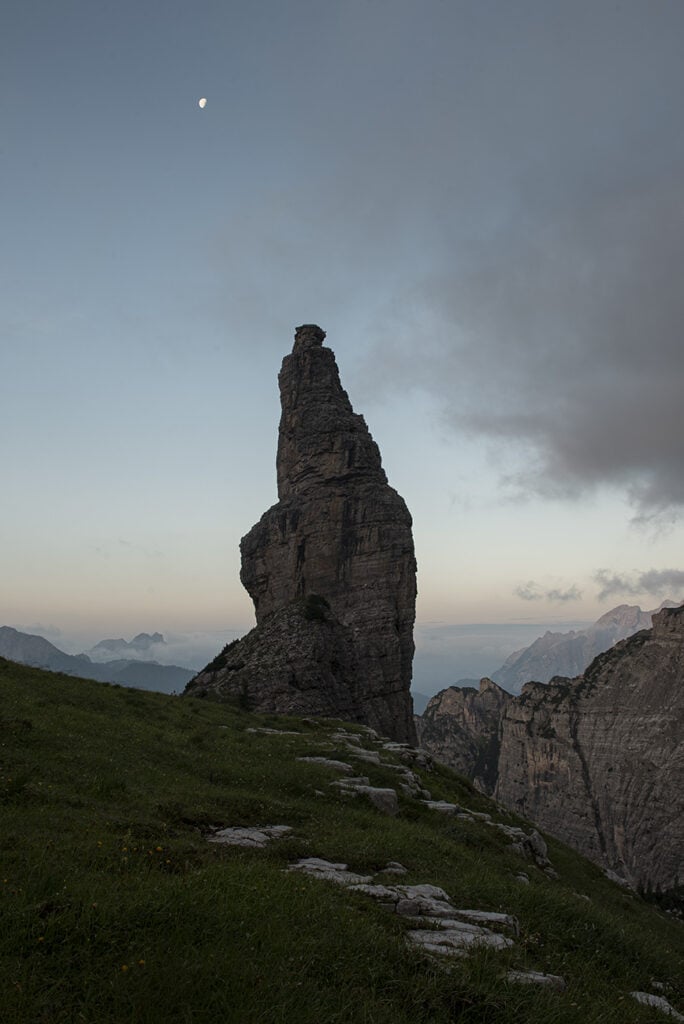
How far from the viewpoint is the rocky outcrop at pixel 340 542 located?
9075cm

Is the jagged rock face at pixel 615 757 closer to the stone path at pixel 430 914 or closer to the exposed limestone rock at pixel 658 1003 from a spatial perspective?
the exposed limestone rock at pixel 658 1003

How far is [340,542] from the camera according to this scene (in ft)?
309

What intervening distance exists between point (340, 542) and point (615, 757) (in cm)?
10545

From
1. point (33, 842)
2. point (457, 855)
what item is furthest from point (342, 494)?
point (33, 842)

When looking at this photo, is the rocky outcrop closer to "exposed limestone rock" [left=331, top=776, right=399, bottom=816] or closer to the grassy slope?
"exposed limestone rock" [left=331, top=776, right=399, bottom=816]

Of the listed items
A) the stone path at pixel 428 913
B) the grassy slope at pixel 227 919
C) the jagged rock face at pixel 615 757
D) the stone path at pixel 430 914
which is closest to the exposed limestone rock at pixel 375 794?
the grassy slope at pixel 227 919

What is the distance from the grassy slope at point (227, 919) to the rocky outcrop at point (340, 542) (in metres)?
62.0

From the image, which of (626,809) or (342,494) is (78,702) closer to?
(342,494)

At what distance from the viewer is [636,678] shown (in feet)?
504

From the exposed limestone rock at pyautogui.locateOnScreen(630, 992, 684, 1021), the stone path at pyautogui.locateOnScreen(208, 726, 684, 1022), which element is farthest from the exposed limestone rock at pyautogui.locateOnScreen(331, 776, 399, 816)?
the exposed limestone rock at pyautogui.locateOnScreen(630, 992, 684, 1021)

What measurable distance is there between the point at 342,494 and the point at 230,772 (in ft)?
249

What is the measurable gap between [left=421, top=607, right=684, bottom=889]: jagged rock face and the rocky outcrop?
74.6 metres

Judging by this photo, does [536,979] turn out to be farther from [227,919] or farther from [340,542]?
[340,542]

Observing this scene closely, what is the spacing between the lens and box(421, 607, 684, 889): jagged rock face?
431 ft
